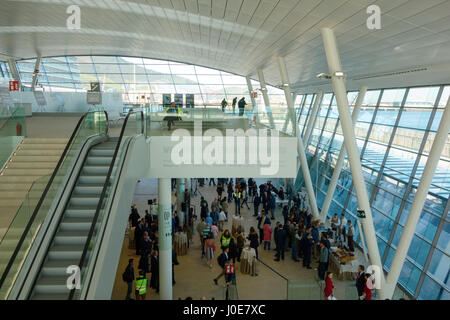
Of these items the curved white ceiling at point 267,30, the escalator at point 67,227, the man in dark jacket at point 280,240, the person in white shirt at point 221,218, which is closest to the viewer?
the escalator at point 67,227

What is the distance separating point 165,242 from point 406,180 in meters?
10.9

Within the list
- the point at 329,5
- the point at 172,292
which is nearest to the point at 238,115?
the point at 329,5

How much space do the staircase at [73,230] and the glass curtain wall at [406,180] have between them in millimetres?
11332

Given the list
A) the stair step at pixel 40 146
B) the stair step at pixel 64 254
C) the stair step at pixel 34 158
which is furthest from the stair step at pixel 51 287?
the stair step at pixel 40 146

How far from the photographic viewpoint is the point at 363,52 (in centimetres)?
1452

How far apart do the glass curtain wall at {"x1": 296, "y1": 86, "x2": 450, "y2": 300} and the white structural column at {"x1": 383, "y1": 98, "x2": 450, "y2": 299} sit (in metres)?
1.97

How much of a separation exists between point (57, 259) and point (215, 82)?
3534cm

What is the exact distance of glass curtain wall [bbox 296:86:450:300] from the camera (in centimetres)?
1359

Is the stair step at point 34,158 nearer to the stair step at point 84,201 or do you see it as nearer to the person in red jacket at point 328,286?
the stair step at point 84,201

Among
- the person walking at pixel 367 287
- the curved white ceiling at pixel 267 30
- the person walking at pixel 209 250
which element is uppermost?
the curved white ceiling at pixel 267 30

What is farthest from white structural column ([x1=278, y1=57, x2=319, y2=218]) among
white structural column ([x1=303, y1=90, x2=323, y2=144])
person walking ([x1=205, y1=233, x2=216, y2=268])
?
white structural column ([x1=303, y1=90, x2=323, y2=144])

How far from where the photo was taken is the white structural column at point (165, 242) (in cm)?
1248

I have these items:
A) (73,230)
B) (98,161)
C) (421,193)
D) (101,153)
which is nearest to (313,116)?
(421,193)

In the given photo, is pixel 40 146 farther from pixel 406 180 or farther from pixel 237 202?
pixel 406 180
